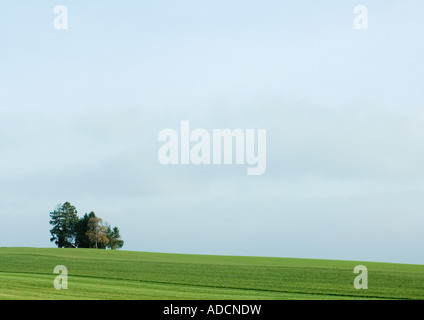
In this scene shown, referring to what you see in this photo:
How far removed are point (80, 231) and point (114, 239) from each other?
4716mm

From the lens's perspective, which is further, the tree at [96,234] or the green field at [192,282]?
the tree at [96,234]

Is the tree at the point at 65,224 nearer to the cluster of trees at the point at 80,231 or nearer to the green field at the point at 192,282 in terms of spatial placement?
the cluster of trees at the point at 80,231

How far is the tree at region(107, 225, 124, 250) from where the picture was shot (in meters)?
74.3

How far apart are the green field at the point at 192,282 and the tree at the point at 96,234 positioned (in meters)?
20.8

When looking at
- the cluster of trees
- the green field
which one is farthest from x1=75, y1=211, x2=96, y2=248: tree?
the green field

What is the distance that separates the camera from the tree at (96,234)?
73.4 m

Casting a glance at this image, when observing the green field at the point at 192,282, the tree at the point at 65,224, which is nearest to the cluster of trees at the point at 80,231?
the tree at the point at 65,224

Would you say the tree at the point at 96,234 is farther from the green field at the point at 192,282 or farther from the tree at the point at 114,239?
the green field at the point at 192,282

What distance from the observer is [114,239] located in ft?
245

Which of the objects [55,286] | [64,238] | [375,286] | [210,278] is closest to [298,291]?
[375,286]

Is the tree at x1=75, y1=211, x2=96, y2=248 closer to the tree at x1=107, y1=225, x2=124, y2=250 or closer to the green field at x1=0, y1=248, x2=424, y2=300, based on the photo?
the tree at x1=107, y1=225, x2=124, y2=250

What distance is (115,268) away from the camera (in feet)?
148

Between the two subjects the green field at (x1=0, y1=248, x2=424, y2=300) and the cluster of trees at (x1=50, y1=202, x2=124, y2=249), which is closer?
the green field at (x1=0, y1=248, x2=424, y2=300)
